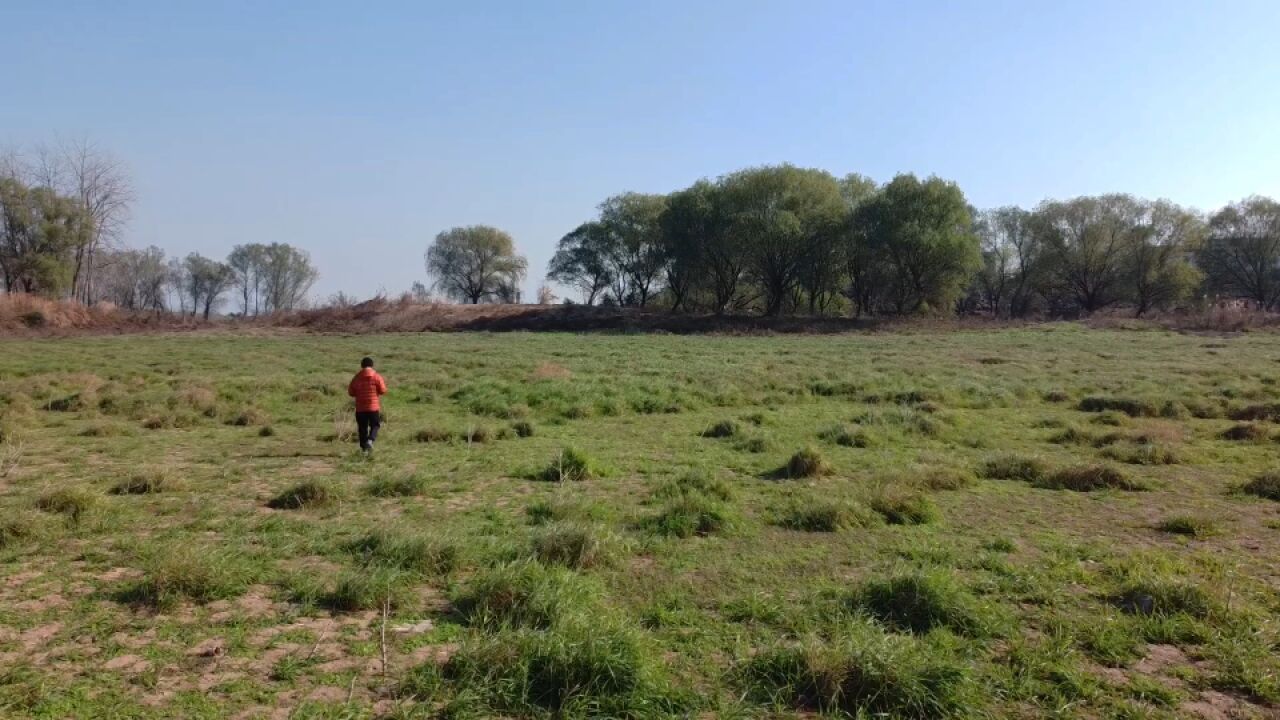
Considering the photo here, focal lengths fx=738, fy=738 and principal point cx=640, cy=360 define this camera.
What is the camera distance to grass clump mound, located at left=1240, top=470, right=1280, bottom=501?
966 centimetres

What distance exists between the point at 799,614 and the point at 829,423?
10830mm

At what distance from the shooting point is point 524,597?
18.2 ft

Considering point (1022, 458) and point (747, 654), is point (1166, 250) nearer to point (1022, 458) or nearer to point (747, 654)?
point (1022, 458)

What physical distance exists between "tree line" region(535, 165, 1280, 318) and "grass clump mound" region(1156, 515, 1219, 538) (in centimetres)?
5474

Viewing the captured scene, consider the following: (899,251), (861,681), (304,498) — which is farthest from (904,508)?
(899,251)

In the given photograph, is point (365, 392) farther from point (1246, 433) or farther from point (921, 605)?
point (1246, 433)

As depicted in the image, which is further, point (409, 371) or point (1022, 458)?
point (409, 371)

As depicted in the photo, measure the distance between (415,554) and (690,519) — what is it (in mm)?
2895

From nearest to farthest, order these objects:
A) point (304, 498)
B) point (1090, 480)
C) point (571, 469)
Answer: point (304, 498) → point (1090, 480) → point (571, 469)


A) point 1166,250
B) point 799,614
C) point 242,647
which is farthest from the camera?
point 1166,250

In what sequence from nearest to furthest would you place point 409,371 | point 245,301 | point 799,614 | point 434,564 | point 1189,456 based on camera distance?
point 799,614 < point 434,564 < point 1189,456 < point 409,371 < point 245,301

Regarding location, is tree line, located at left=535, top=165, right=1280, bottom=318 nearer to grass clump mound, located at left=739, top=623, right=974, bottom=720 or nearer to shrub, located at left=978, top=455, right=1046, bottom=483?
shrub, located at left=978, top=455, right=1046, bottom=483

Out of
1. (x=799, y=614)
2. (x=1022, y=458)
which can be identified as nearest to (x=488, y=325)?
(x=1022, y=458)

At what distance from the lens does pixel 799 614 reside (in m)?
5.61
